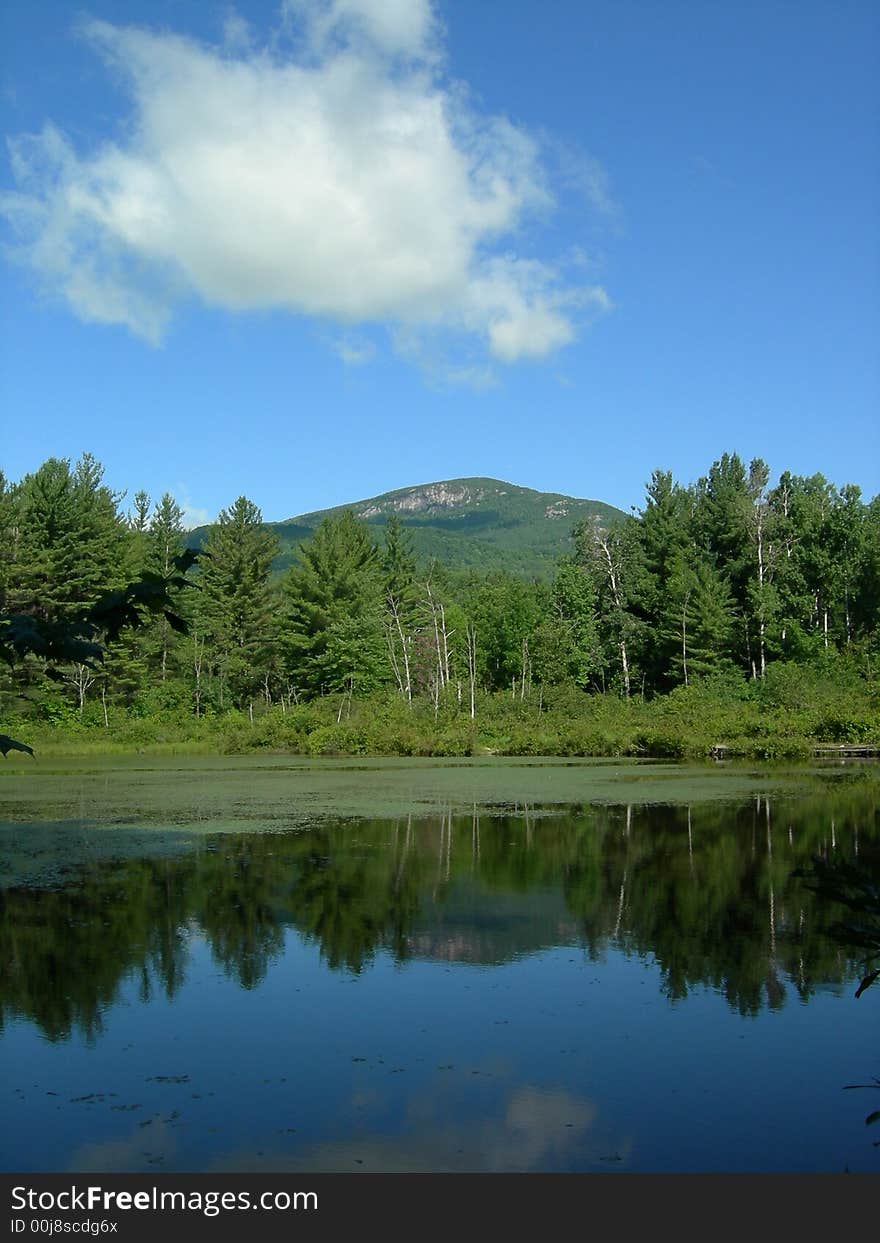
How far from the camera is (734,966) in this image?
26.7ft

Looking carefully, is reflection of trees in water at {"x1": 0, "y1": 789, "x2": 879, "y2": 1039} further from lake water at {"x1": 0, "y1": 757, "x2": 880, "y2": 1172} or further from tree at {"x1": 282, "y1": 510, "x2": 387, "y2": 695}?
tree at {"x1": 282, "y1": 510, "x2": 387, "y2": 695}

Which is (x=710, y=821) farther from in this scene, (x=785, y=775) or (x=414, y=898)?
(x=785, y=775)

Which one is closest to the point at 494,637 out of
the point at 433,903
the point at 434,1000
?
the point at 433,903

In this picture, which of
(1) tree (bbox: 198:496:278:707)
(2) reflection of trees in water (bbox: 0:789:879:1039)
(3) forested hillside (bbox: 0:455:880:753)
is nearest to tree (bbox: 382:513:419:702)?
(3) forested hillside (bbox: 0:455:880:753)

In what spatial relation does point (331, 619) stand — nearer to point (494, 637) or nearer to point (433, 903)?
point (494, 637)

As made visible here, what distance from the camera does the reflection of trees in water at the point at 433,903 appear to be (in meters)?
8.05

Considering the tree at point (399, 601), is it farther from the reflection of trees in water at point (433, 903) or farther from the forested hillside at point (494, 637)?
the reflection of trees in water at point (433, 903)

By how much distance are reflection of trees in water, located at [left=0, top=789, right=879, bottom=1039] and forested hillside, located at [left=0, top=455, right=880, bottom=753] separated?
17501mm

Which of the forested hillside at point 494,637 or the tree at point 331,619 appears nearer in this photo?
the forested hillside at point 494,637

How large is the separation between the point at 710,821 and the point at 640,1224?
12459 millimetres

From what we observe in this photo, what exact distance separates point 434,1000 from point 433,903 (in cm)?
329

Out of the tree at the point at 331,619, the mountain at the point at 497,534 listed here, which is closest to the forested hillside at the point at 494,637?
the tree at the point at 331,619

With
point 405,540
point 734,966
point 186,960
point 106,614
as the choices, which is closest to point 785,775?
point 734,966

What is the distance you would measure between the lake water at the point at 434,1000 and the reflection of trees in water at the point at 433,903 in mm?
45
